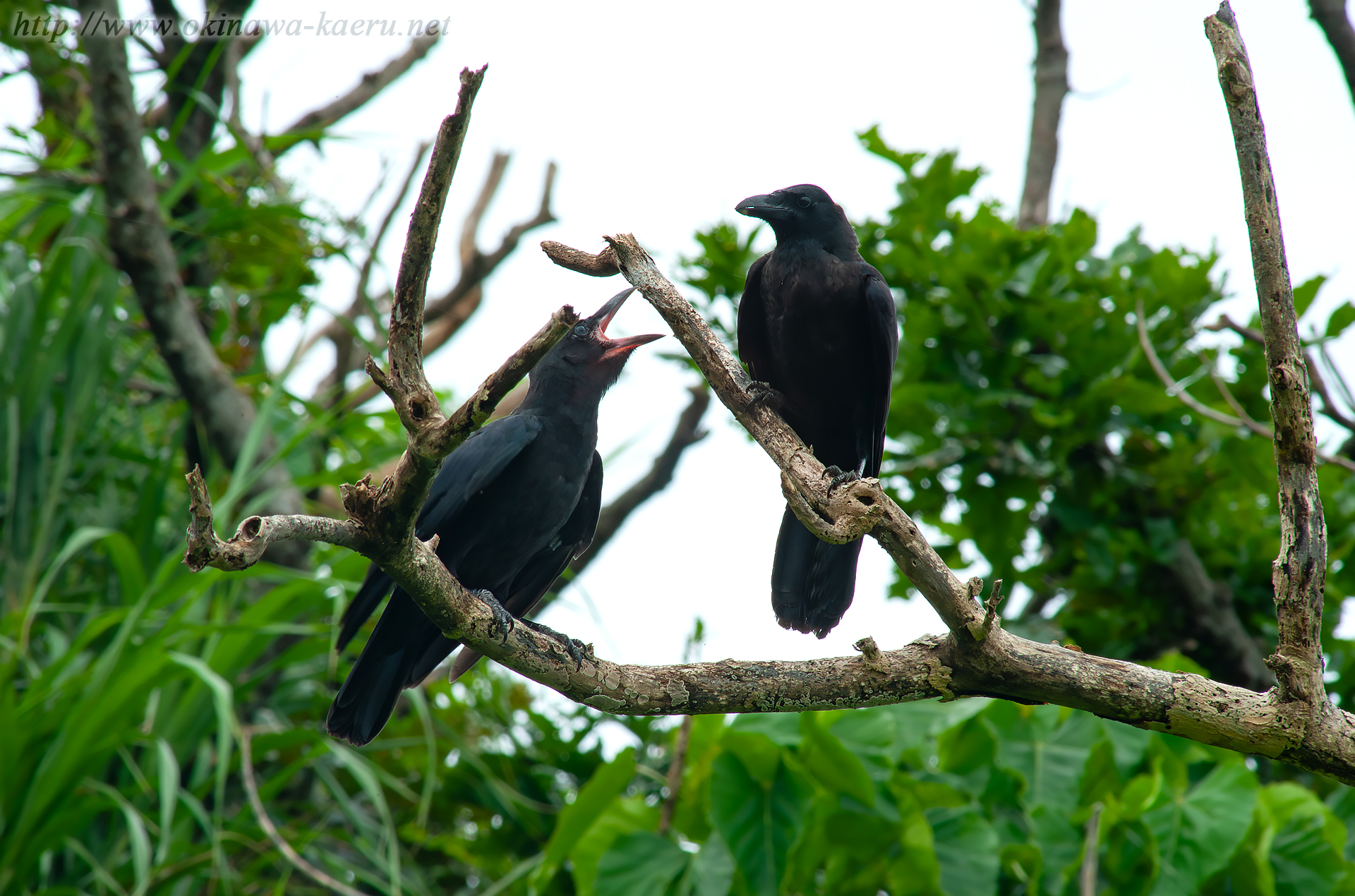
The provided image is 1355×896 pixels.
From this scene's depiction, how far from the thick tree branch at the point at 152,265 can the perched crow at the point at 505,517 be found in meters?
1.97

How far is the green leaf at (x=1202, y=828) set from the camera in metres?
3.27

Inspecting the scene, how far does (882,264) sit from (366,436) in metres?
2.65

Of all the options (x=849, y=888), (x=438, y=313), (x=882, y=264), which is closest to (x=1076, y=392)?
(x=882, y=264)

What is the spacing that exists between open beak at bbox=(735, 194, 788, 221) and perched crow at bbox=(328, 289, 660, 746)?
0.47 m

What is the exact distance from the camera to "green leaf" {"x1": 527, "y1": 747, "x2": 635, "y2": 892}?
3.69 metres

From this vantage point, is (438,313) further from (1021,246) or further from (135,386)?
(1021,246)

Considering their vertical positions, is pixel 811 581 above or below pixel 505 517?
below

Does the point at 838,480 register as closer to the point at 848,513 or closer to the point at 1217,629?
the point at 848,513

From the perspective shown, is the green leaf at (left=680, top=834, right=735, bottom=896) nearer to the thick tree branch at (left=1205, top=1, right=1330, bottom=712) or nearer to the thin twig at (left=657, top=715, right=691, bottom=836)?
the thin twig at (left=657, top=715, right=691, bottom=836)

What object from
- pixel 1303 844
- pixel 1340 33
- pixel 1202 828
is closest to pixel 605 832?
pixel 1202 828

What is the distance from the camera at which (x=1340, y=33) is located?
3.89 metres

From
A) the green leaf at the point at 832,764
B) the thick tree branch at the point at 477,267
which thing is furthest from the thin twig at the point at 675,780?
the thick tree branch at the point at 477,267

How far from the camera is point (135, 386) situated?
19.0ft

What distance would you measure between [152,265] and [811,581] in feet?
11.9
